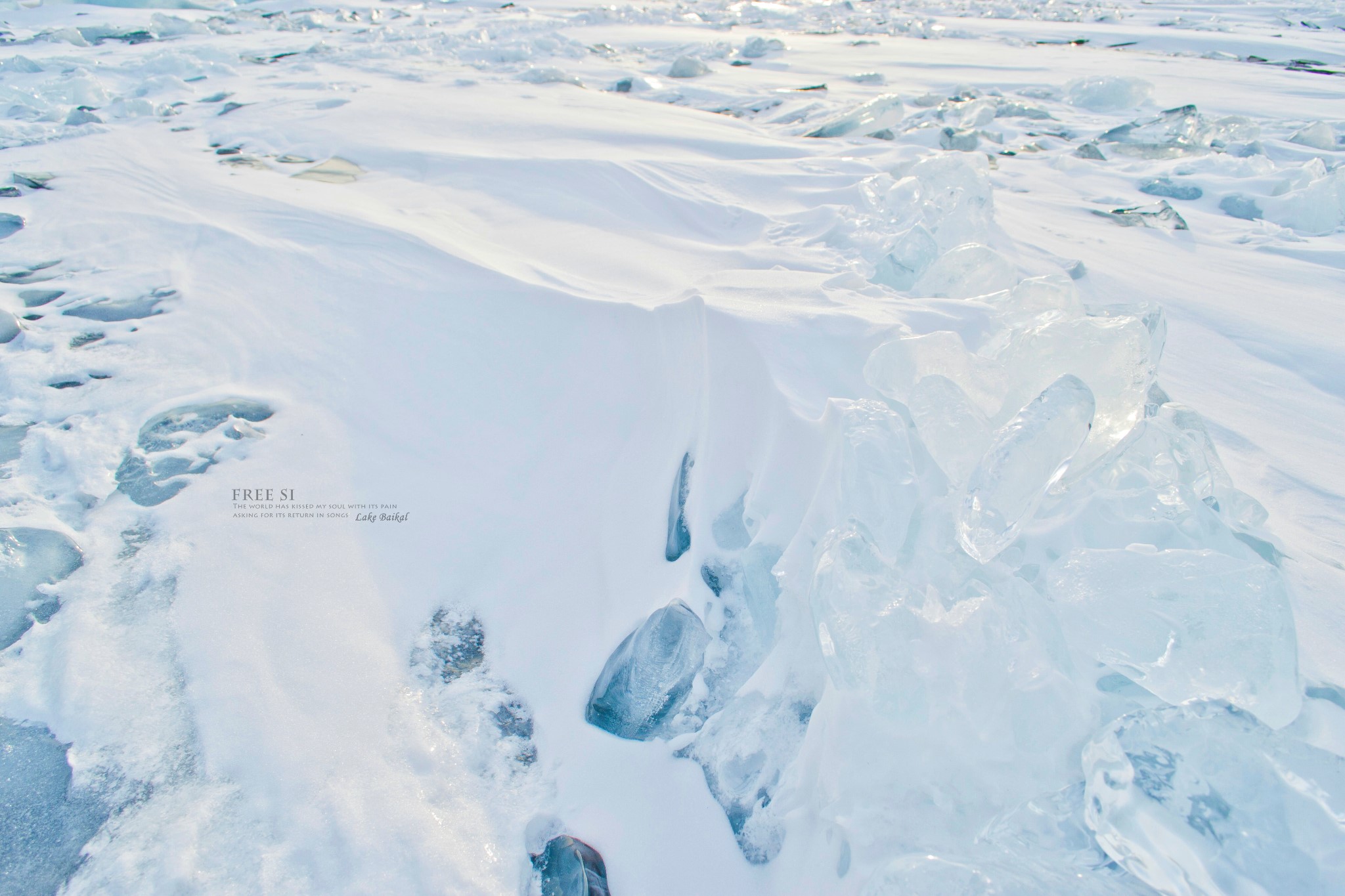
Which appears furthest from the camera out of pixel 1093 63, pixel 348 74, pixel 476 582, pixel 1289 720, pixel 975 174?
pixel 1093 63

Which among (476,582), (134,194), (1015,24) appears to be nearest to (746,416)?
(476,582)

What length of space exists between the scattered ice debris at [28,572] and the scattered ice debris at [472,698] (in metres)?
0.70

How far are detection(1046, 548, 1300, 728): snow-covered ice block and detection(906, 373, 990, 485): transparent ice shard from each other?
0.26m

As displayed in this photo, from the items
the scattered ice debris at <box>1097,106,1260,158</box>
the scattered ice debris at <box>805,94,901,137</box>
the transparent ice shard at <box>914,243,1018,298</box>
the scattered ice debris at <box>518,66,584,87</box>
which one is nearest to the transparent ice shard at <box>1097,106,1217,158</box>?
the scattered ice debris at <box>1097,106,1260,158</box>

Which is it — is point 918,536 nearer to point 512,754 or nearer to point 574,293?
point 512,754

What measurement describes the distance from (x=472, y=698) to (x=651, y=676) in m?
0.34

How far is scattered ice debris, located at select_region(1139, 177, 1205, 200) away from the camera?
2.98 m

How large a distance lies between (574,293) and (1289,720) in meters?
1.76

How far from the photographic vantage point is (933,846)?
0.95 m

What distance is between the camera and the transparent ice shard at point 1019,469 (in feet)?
3.46

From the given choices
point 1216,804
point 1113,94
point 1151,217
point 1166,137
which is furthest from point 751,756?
point 1113,94

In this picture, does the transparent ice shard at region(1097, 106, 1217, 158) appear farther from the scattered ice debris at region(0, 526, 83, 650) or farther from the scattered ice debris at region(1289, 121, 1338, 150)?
the scattered ice debris at region(0, 526, 83, 650)

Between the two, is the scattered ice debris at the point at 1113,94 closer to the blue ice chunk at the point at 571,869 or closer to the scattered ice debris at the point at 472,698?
the scattered ice debris at the point at 472,698
